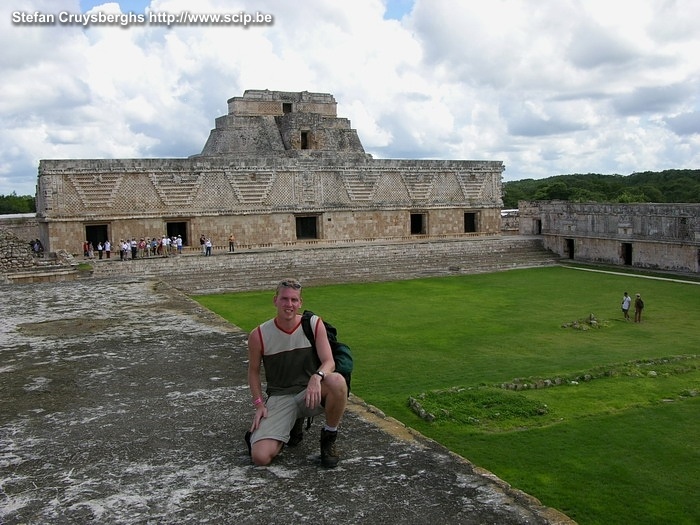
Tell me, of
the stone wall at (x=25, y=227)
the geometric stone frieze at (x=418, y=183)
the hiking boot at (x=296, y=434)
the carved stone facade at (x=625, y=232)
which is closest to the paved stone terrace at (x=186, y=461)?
the hiking boot at (x=296, y=434)

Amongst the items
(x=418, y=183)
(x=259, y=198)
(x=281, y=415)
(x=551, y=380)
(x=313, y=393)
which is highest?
(x=418, y=183)

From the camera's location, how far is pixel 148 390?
5688 mm

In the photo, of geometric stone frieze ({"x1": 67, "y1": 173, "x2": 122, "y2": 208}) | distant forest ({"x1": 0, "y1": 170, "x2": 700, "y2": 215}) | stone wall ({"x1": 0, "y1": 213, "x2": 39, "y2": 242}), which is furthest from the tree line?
geometric stone frieze ({"x1": 67, "y1": 173, "x2": 122, "y2": 208})

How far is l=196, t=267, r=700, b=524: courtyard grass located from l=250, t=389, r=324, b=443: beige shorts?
2292 mm

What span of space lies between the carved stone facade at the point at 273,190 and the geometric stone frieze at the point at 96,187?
0.03 meters

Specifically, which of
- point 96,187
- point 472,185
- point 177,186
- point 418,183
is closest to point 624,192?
point 472,185

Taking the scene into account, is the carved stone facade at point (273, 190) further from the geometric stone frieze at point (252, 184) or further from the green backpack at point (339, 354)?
the green backpack at point (339, 354)

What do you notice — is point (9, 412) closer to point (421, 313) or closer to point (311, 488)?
point (311, 488)

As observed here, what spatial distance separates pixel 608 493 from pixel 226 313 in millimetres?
10629

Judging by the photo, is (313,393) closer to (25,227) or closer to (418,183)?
(418,183)

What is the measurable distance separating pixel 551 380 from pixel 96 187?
55.9ft

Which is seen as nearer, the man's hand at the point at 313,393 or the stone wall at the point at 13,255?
the man's hand at the point at 313,393

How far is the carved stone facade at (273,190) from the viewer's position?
2133cm

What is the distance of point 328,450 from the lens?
391cm
